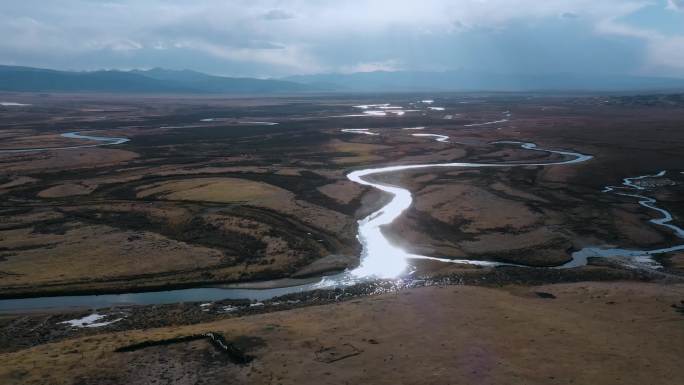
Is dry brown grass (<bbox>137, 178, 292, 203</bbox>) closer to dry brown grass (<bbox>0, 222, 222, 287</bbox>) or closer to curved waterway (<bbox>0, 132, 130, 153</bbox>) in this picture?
dry brown grass (<bbox>0, 222, 222, 287</bbox>)

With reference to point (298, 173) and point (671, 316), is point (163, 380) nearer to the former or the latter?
point (671, 316)

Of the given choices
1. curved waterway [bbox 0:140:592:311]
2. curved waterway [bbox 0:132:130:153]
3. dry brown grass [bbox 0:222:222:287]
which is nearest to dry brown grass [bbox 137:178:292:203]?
dry brown grass [bbox 0:222:222:287]

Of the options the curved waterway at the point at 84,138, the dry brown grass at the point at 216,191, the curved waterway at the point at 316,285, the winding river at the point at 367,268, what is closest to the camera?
the curved waterway at the point at 316,285

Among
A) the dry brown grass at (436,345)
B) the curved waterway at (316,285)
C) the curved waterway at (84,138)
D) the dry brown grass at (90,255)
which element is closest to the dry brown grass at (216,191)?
the dry brown grass at (90,255)

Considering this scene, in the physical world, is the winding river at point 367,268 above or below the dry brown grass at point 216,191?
below

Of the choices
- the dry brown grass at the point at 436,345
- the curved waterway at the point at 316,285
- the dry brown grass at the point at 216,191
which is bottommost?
the curved waterway at the point at 316,285

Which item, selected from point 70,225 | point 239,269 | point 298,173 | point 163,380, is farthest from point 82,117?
point 163,380

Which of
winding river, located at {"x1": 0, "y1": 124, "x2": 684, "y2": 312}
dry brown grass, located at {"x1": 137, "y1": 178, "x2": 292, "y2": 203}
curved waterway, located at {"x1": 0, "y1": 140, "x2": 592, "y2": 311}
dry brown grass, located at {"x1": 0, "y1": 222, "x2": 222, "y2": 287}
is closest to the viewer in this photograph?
curved waterway, located at {"x1": 0, "y1": 140, "x2": 592, "y2": 311}

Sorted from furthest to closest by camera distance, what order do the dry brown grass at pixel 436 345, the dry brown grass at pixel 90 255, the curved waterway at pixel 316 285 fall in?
the dry brown grass at pixel 90 255, the curved waterway at pixel 316 285, the dry brown grass at pixel 436 345

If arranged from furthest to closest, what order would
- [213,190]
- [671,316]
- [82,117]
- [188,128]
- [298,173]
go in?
[82,117]
[188,128]
[298,173]
[213,190]
[671,316]

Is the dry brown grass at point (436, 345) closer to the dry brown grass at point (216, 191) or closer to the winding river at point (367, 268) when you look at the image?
the winding river at point (367, 268)

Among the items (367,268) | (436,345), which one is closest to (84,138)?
(367,268)
